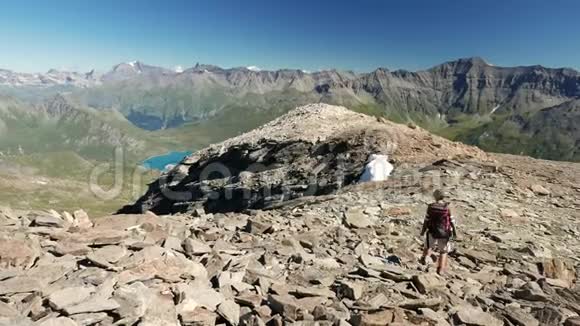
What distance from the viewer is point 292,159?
42594 mm

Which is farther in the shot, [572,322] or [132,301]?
[572,322]

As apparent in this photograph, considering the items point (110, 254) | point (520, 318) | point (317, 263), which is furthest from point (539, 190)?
point (110, 254)

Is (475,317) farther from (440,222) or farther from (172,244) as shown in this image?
(172,244)

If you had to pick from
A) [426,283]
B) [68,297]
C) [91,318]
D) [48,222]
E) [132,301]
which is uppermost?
[48,222]

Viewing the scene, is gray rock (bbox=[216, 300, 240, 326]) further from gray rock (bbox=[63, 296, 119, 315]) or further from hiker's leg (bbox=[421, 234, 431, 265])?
hiker's leg (bbox=[421, 234, 431, 265])

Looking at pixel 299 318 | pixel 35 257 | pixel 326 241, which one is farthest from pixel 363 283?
pixel 35 257

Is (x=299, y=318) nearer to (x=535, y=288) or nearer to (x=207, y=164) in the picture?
(x=535, y=288)

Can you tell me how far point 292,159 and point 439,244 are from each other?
26.9m

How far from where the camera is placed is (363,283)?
520 inches

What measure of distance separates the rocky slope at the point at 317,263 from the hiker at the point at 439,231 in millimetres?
593

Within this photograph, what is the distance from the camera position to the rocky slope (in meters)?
10.8

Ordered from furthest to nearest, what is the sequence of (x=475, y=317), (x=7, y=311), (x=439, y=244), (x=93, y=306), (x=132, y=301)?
(x=439, y=244)
(x=475, y=317)
(x=132, y=301)
(x=93, y=306)
(x=7, y=311)

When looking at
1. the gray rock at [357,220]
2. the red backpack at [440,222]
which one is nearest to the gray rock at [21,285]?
the red backpack at [440,222]

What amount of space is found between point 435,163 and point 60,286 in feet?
87.2
